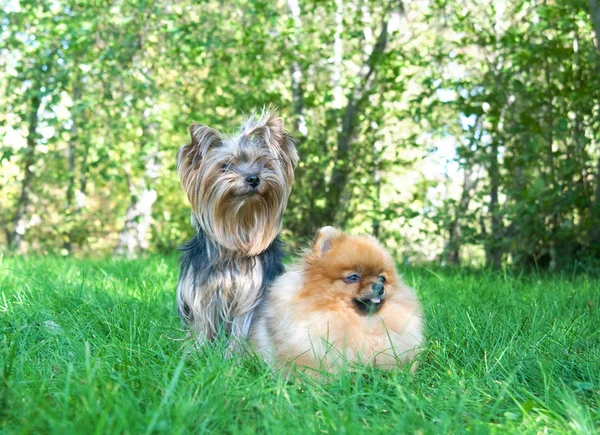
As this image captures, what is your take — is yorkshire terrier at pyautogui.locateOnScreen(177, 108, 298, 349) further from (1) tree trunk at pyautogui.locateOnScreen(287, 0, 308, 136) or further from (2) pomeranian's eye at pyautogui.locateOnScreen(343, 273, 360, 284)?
(1) tree trunk at pyautogui.locateOnScreen(287, 0, 308, 136)

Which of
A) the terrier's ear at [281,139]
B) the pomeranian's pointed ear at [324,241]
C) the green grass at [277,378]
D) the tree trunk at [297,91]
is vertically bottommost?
the green grass at [277,378]

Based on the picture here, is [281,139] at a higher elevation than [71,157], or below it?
higher

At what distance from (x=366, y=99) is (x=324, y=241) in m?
6.57

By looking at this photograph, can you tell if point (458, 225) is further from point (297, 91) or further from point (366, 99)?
point (297, 91)

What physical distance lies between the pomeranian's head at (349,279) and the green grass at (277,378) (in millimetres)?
367

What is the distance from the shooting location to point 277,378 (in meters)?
3.18

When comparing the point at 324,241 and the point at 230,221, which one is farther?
the point at 230,221

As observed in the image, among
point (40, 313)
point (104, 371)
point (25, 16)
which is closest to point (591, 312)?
point (104, 371)

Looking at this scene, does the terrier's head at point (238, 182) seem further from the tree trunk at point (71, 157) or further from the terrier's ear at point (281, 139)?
the tree trunk at point (71, 157)

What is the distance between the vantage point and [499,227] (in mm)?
8266

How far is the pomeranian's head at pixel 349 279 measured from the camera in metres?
3.31

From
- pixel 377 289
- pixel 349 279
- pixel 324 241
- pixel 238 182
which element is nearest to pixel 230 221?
pixel 238 182

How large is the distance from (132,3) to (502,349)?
728 cm

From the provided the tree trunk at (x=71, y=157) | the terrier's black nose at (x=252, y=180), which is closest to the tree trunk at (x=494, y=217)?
the terrier's black nose at (x=252, y=180)
